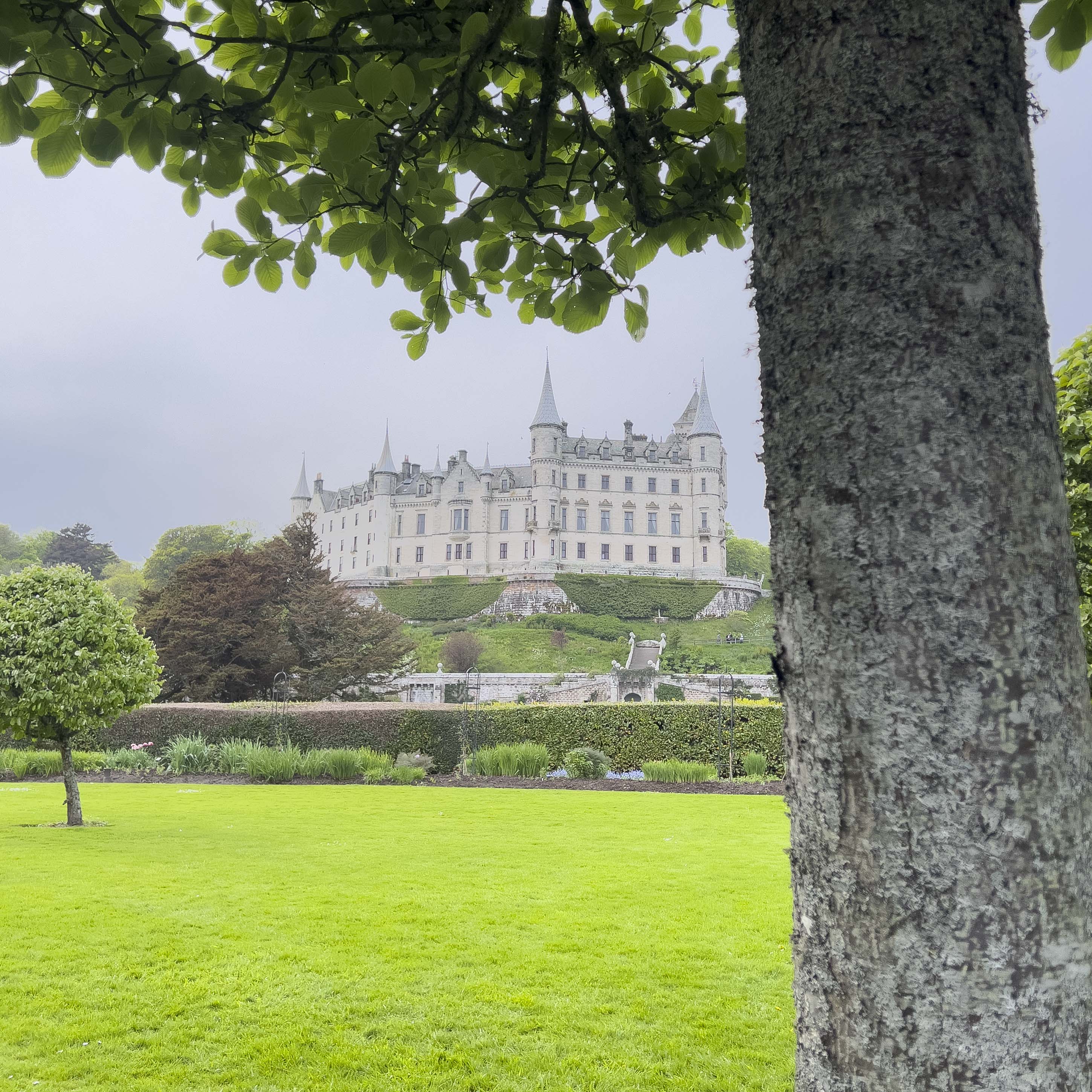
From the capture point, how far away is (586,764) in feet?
54.6

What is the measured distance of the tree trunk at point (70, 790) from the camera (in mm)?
10430

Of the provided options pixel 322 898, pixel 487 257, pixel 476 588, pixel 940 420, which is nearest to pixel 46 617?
pixel 322 898

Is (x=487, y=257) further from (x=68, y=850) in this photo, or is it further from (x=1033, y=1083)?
(x=68, y=850)

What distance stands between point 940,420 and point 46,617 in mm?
11233

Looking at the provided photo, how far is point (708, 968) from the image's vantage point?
5043mm

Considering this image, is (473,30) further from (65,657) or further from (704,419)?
(704,419)

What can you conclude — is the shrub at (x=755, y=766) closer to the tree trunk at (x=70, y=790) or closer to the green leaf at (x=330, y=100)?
the tree trunk at (x=70, y=790)

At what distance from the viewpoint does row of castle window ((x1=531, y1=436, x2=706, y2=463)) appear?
237 feet

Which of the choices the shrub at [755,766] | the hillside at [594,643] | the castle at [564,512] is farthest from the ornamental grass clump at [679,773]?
the castle at [564,512]

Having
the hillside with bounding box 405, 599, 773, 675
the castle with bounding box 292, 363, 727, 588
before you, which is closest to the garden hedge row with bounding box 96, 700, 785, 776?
the hillside with bounding box 405, 599, 773, 675

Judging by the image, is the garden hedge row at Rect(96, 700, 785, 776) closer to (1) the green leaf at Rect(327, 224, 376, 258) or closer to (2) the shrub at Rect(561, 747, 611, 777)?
(2) the shrub at Rect(561, 747, 611, 777)

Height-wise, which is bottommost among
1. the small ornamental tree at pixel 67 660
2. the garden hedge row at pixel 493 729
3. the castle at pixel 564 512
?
the garden hedge row at pixel 493 729

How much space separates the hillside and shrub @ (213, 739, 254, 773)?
24180mm

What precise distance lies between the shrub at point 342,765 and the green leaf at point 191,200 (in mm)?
14823
